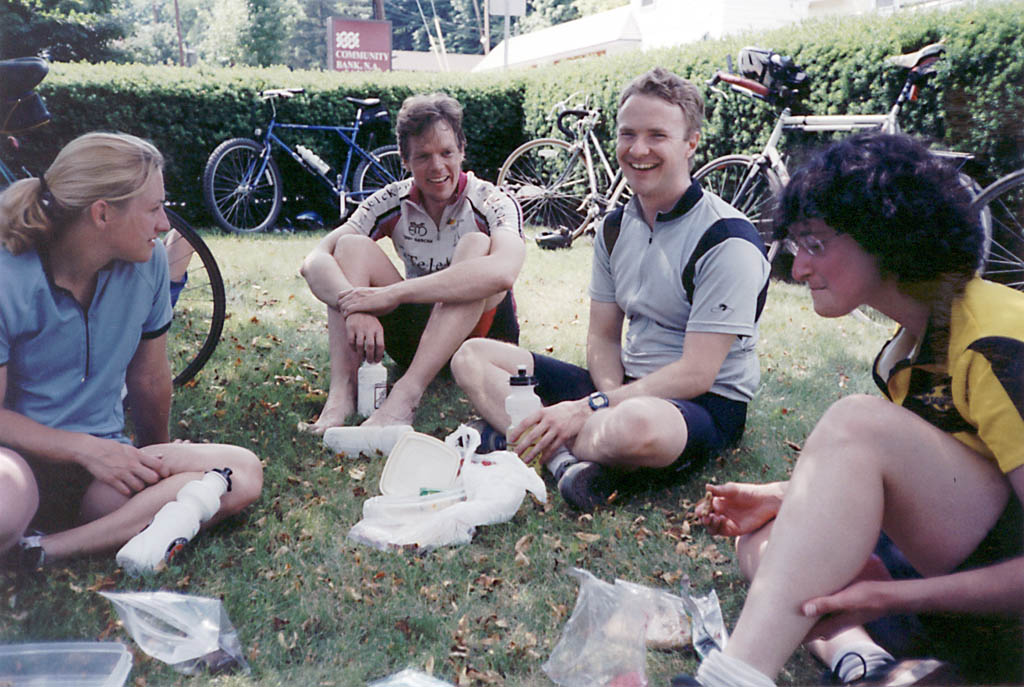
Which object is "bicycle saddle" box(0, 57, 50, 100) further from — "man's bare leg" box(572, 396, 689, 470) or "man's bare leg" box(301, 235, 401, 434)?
"man's bare leg" box(572, 396, 689, 470)

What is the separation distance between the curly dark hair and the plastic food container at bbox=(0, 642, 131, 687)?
4.16 feet

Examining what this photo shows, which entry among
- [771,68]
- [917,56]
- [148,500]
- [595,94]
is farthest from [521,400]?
[595,94]

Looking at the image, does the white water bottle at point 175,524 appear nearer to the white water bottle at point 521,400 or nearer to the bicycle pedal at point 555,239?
the white water bottle at point 521,400

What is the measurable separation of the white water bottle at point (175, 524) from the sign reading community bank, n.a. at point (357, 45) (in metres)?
1.29

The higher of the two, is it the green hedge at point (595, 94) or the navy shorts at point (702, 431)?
the green hedge at point (595, 94)

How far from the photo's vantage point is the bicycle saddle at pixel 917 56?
3.37 meters

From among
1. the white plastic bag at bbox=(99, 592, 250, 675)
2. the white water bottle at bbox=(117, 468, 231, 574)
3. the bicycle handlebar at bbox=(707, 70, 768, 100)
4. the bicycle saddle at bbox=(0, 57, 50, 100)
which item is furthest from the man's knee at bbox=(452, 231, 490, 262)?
the bicycle handlebar at bbox=(707, 70, 768, 100)

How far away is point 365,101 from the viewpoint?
5.25 metres

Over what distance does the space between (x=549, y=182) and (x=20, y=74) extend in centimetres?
404

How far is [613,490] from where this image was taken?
201 cm

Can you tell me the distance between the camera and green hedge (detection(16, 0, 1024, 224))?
2.89 meters

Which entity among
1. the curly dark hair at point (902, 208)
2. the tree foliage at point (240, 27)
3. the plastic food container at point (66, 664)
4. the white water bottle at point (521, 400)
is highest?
the tree foliage at point (240, 27)

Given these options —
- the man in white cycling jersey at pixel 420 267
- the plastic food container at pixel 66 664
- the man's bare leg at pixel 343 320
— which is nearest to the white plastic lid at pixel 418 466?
the man in white cycling jersey at pixel 420 267

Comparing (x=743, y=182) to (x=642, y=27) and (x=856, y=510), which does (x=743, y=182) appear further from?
(x=856, y=510)
